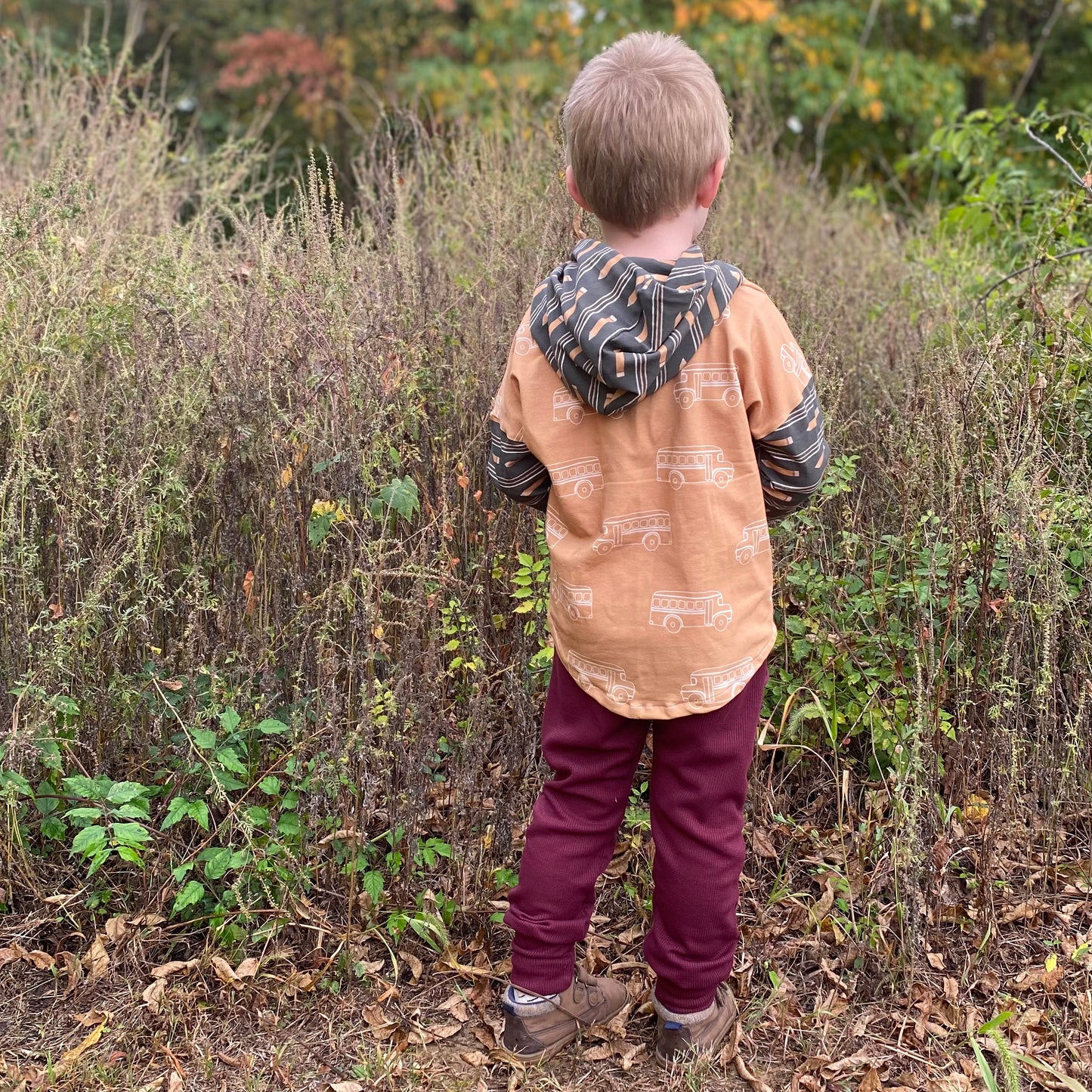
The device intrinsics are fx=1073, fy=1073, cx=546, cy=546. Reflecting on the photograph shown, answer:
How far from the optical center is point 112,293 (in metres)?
2.97

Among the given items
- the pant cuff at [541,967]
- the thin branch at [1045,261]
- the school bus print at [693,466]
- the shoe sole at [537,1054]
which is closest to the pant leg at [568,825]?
the pant cuff at [541,967]

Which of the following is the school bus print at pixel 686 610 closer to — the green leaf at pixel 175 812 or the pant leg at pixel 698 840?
the pant leg at pixel 698 840

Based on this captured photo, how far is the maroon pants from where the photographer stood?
2.03 meters

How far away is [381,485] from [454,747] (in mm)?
682

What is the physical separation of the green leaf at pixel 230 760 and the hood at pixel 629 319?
1.20 m

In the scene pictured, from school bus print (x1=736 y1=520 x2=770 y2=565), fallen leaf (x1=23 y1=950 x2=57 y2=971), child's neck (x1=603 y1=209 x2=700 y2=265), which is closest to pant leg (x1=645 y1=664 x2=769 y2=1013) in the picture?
school bus print (x1=736 y1=520 x2=770 y2=565)

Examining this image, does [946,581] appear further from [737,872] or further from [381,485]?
[381,485]

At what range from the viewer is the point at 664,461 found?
6.20ft

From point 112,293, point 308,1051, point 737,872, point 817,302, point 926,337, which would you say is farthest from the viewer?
point 817,302

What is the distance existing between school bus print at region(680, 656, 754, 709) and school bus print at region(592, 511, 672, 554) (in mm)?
246

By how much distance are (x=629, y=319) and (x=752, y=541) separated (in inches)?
18.6

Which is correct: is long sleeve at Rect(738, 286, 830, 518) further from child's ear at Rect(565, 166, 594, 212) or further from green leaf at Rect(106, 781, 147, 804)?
green leaf at Rect(106, 781, 147, 804)

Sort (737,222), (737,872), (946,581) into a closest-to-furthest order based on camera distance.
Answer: (737,872) → (946,581) → (737,222)

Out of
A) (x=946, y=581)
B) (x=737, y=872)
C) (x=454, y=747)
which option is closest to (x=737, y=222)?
(x=946, y=581)
